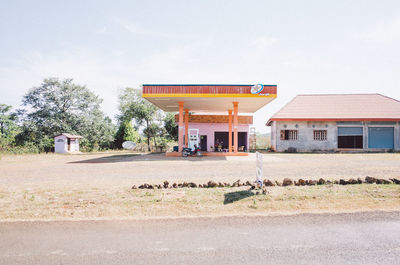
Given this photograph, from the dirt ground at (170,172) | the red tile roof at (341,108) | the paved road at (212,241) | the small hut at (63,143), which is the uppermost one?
Answer: the red tile roof at (341,108)

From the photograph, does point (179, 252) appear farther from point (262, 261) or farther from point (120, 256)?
point (262, 261)

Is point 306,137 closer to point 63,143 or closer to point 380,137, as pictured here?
point 380,137

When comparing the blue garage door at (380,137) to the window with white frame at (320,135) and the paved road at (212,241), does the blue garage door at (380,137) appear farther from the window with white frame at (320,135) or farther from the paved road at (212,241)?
the paved road at (212,241)

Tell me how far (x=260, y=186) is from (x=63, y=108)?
111 ft

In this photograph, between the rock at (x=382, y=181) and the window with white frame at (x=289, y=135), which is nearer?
the rock at (x=382, y=181)

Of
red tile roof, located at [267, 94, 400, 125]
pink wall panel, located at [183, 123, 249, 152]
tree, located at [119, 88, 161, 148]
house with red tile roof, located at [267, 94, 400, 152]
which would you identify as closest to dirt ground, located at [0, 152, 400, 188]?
house with red tile roof, located at [267, 94, 400, 152]

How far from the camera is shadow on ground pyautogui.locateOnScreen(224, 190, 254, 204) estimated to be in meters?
5.86

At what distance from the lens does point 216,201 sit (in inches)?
229

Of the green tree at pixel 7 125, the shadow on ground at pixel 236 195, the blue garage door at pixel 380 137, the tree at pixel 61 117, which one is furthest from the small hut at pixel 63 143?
the blue garage door at pixel 380 137

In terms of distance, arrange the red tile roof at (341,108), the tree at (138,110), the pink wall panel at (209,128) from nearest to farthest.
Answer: the red tile roof at (341,108) → the pink wall panel at (209,128) → the tree at (138,110)

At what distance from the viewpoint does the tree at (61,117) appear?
30.6 metres

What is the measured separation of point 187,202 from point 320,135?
23196 mm

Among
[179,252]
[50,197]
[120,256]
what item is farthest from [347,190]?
[50,197]

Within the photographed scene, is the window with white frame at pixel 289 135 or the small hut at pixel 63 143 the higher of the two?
the window with white frame at pixel 289 135
